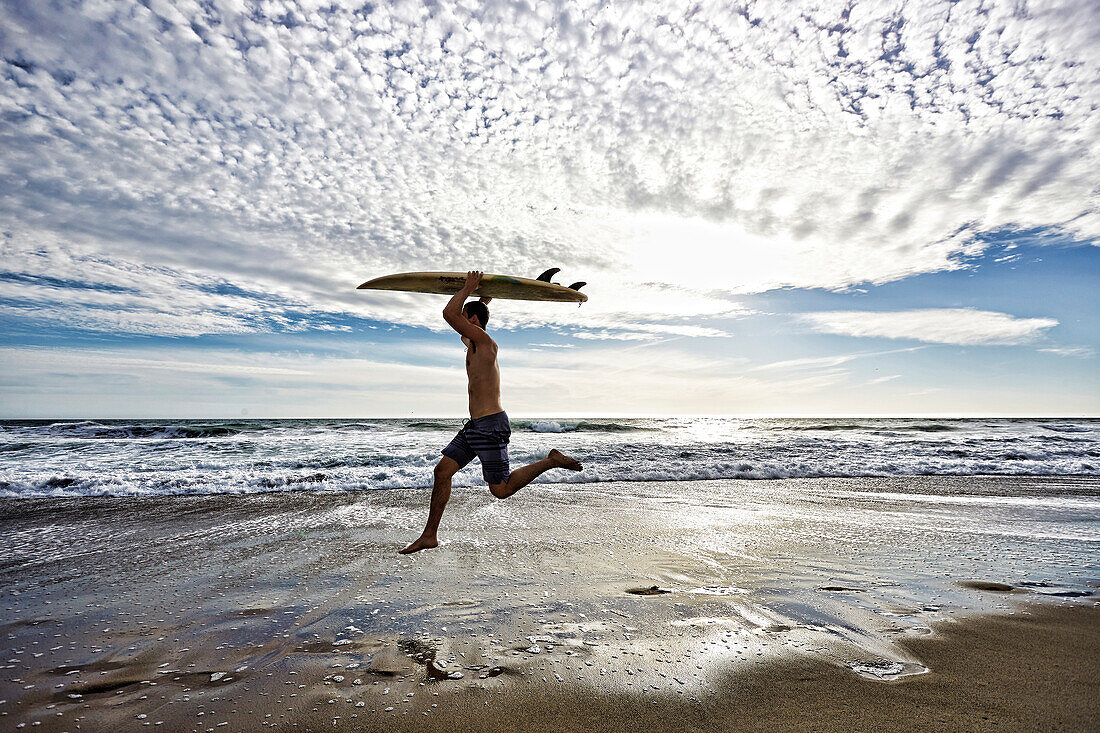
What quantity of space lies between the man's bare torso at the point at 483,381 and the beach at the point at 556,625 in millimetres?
1558

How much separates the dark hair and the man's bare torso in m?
0.25

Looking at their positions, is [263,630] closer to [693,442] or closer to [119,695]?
[119,695]

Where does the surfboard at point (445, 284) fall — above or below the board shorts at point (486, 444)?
above

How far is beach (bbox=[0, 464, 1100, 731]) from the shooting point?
105 inches

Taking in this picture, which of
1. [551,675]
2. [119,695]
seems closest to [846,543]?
[551,675]

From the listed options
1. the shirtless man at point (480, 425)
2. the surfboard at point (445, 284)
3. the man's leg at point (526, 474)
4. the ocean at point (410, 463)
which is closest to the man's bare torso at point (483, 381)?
the shirtless man at point (480, 425)

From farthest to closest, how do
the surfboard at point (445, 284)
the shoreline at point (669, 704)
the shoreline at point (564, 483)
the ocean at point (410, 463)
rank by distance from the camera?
the ocean at point (410, 463) < the shoreline at point (564, 483) < the surfboard at point (445, 284) < the shoreline at point (669, 704)

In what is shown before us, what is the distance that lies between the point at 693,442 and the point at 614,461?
6107mm

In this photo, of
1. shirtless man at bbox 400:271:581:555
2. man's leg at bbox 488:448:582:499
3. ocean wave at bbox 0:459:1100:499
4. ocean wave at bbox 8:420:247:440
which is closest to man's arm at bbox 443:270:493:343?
shirtless man at bbox 400:271:581:555

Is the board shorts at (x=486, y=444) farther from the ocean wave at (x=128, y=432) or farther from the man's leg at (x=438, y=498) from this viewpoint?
the ocean wave at (x=128, y=432)

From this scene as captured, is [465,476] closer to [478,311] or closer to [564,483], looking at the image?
[564,483]

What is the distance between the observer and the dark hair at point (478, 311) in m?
4.95

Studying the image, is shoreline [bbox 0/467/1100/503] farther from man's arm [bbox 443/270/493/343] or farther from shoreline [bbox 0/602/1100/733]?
shoreline [bbox 0/602/1100/733]

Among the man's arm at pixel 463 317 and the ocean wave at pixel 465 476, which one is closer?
the man's arm at pixel 463 317
